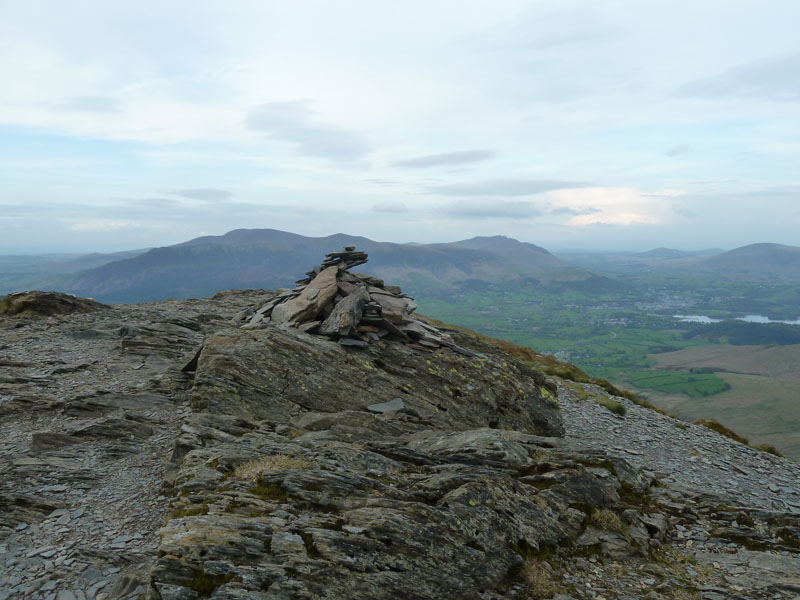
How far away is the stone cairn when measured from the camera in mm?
29078

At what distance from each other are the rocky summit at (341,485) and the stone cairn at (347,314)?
22cm

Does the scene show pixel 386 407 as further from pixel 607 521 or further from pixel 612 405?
pixel 612 405

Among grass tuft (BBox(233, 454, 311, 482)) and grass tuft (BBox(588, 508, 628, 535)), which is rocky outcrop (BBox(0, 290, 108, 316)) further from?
grass tuft (BBox(588, 508, 628, 535))

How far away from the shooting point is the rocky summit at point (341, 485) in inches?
465

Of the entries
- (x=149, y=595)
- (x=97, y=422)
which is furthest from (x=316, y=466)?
(x=97, y=422)

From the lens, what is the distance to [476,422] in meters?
26.9

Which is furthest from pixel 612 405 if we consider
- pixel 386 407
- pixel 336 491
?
pixel 336 491

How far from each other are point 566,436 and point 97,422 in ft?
95.8

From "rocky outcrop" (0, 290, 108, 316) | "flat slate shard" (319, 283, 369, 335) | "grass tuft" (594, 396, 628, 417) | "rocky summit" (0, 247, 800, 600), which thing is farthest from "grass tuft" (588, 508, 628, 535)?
"rocky outcrop" (0, 290, 108, 316)

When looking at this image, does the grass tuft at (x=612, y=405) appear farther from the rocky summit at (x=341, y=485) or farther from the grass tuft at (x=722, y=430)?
the grass tuft at (x=722, y=430)

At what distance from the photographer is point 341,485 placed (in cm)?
1420

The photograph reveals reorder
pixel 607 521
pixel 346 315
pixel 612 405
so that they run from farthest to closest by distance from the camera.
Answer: pixel 612 405, pixel 346 315, pixel 607 521

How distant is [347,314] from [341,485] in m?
15.9

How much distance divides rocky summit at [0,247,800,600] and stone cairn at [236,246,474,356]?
216 millimetres
